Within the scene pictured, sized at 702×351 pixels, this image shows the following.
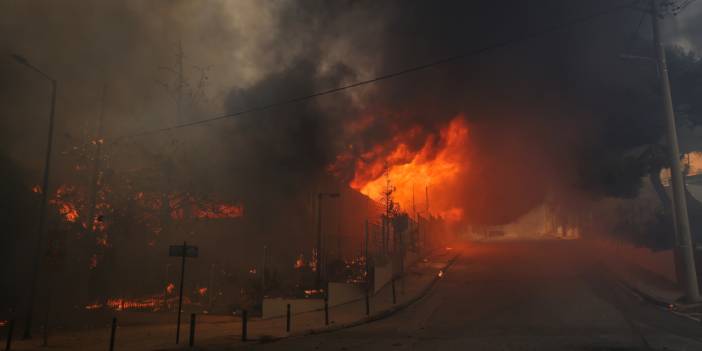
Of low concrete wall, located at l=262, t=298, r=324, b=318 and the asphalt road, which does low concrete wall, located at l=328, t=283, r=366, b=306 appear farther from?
the asphalt road

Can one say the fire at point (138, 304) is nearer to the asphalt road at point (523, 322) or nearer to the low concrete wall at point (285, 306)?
the low concrete wall at point (285, 306)

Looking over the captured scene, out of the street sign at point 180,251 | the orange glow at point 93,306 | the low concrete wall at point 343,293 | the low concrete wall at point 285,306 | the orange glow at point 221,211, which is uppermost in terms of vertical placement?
the orange glow at point 221,211

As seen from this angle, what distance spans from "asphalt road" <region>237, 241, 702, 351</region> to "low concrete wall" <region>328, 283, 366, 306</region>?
103 inches

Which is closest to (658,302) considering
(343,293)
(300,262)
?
(343,293)

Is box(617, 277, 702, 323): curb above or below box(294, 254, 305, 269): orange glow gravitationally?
below

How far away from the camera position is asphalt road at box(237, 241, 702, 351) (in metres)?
8.85

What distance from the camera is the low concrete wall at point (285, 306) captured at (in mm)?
16453

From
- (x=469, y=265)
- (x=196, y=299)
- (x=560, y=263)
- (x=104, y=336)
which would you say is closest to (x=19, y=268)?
(x=196, y=299)

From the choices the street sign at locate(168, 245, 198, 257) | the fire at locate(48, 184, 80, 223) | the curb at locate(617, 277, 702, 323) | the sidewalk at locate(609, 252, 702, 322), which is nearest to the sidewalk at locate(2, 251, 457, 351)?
the street sign at locate(168, 245, 198, 257)

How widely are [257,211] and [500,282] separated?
13.7m

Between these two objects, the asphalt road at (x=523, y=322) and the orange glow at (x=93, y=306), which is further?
the orange glow at (x=93, y=306)

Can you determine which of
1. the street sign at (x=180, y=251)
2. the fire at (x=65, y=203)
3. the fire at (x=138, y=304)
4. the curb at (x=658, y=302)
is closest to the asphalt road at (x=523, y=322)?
the curb at (x=658, y=302)

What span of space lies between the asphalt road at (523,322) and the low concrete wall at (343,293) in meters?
2.61

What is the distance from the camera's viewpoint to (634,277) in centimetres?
1912
